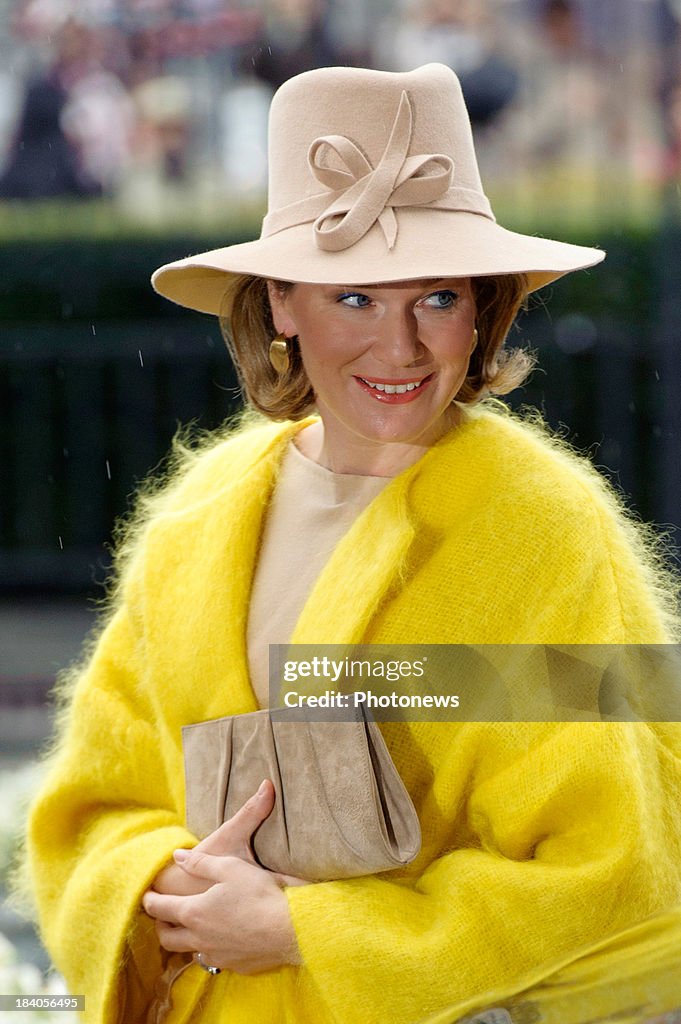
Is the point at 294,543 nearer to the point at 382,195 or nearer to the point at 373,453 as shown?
the point at 373,453

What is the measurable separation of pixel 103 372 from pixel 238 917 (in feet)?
14.4

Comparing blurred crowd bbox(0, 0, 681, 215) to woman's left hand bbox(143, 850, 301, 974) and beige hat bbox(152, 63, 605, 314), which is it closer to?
beige hat bbox(152, 63, 605, 314)

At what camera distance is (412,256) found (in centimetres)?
164

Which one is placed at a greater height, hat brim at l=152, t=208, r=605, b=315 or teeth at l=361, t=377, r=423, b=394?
hat brim at l=152, t=208, r=605, b=315

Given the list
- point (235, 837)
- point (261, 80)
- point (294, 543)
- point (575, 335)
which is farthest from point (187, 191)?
point (235, 837)

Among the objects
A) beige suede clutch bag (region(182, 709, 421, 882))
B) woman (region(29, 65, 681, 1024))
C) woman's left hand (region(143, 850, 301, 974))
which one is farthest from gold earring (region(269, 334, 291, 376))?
woman's left hand (region(143, 850, 301, 974))

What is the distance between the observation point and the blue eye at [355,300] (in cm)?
168

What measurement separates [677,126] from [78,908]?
4382 millimetres

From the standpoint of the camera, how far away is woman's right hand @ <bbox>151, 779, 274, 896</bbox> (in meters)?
1.66

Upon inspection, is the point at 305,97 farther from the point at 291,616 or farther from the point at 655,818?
the point at 655,818

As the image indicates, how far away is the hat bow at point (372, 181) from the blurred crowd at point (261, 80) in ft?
13.2

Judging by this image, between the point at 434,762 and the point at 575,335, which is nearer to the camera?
the point at 434,762

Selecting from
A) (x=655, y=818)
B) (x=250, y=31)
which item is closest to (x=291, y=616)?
(x=655, y=818)

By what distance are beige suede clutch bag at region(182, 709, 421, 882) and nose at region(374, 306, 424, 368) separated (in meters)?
0.40
